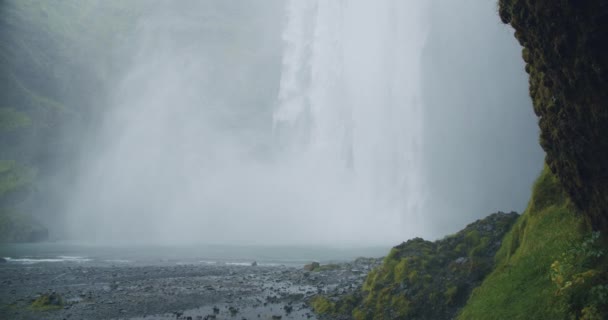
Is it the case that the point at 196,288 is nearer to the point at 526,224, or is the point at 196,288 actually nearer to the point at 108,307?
the point at 108,307

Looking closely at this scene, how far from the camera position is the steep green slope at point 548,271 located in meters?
12.1

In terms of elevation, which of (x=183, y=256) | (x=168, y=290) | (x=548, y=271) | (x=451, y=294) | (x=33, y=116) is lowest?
(x=168, y=290)

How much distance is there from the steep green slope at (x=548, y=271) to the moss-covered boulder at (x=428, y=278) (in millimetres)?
2473

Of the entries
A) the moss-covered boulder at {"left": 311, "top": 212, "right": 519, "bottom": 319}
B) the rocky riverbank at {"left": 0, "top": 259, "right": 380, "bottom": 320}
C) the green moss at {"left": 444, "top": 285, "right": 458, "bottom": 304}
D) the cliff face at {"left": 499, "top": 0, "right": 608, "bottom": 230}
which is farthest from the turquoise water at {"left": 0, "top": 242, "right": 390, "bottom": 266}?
the cliff face at {"left": 499, "top": 0, "right": 608, "bottom": 230}

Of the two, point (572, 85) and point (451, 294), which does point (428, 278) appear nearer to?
point (451, 294)

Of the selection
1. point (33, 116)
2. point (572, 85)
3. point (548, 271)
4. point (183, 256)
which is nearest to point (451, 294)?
point (548, 271)

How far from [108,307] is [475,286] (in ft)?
92.3

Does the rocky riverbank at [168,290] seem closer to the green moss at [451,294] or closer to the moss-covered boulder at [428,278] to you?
the moss-covered boulder at [428,278]

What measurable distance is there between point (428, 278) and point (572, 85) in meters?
17.6

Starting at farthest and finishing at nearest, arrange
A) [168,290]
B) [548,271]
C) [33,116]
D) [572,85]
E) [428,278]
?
[33,116], [168,290], [428,278], [548,271], [572,85]

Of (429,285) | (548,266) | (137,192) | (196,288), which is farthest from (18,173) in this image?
(548,266)

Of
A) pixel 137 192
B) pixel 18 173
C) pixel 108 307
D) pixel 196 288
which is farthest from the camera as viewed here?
pixel 137 192

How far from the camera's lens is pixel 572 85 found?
1183cm

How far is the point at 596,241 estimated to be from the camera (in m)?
13.5
